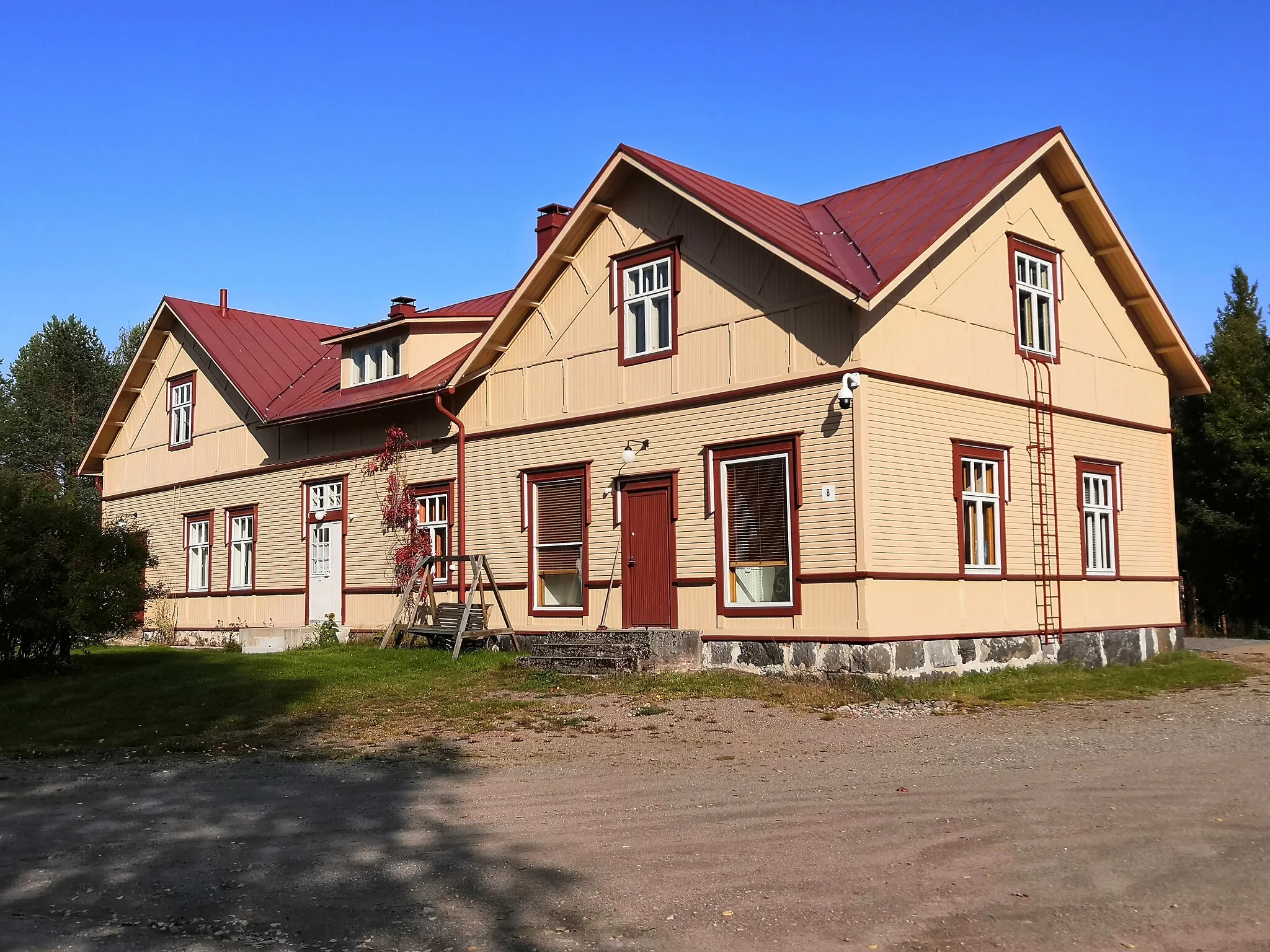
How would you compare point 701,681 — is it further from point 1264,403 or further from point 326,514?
point 1264,403

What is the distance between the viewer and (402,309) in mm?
25641

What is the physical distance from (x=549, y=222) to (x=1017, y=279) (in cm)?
909

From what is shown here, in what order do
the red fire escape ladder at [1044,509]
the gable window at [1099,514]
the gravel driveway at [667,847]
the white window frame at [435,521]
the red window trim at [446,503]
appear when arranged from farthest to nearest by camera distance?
the white window frame at [435,521]
the red window trim at [446,503]
the gable window at [1099,514]
the red fire escape ladder at [1044,509]
the gravel driveway at [667,847]

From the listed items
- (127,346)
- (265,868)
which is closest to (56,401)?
(127,346)

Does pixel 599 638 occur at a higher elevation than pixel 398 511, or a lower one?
lower

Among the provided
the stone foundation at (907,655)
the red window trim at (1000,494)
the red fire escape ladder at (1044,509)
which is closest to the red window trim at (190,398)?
the stone foundation at (907,655)

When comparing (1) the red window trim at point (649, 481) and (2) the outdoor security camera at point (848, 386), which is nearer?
(2) the outdoor security camera at point (848, 386)

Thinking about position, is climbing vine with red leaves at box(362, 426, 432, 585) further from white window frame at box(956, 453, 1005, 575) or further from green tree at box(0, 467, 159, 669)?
white window frame at box(956, 453, 1005, 575)

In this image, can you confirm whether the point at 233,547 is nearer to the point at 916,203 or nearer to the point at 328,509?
the point at 328,509

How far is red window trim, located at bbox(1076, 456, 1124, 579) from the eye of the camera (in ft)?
66.1

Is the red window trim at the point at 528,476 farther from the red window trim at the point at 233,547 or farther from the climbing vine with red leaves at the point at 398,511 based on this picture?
the red window trim at the point at 233,547

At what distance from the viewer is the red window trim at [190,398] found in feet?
98.3

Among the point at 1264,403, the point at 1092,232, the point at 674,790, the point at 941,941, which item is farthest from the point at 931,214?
the point at 1264,403

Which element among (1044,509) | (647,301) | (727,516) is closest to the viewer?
(727,516)
